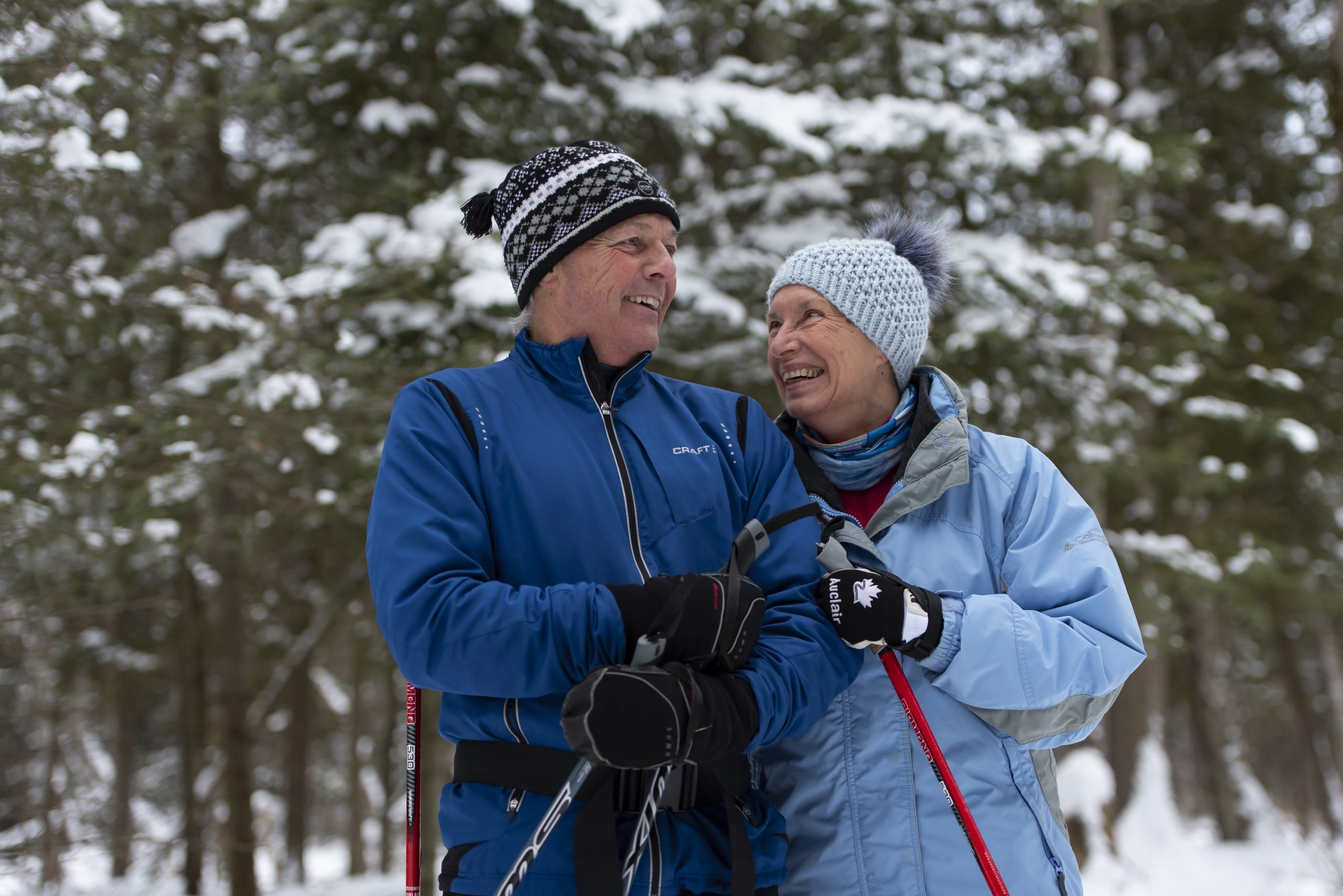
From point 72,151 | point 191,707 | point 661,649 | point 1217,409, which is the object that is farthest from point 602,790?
point 191,707

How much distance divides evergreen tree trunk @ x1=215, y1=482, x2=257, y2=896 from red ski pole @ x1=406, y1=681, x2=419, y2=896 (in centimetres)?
606

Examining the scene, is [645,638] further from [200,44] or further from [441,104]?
[200,44]

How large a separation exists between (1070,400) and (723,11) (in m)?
4.08

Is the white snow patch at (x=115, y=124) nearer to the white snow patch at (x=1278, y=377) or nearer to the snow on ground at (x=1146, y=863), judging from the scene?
the snow on ground at (x=1146, y=863)

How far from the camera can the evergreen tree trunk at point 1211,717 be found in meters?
14.2

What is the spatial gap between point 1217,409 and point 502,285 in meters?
7.07

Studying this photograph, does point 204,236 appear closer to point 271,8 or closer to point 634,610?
point 271,8

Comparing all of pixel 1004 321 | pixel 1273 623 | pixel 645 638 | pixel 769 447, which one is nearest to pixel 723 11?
pixel 1004 321

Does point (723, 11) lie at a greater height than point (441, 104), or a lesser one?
greater

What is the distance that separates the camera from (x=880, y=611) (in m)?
1.98

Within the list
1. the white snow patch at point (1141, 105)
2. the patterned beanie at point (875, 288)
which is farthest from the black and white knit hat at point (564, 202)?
the white snow patch at point (1141, 105)

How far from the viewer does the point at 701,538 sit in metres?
2.01

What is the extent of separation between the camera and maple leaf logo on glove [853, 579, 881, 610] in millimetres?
1988

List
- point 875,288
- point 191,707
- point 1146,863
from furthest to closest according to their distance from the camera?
point 1146,863 → point 191,707 → point 875,288
